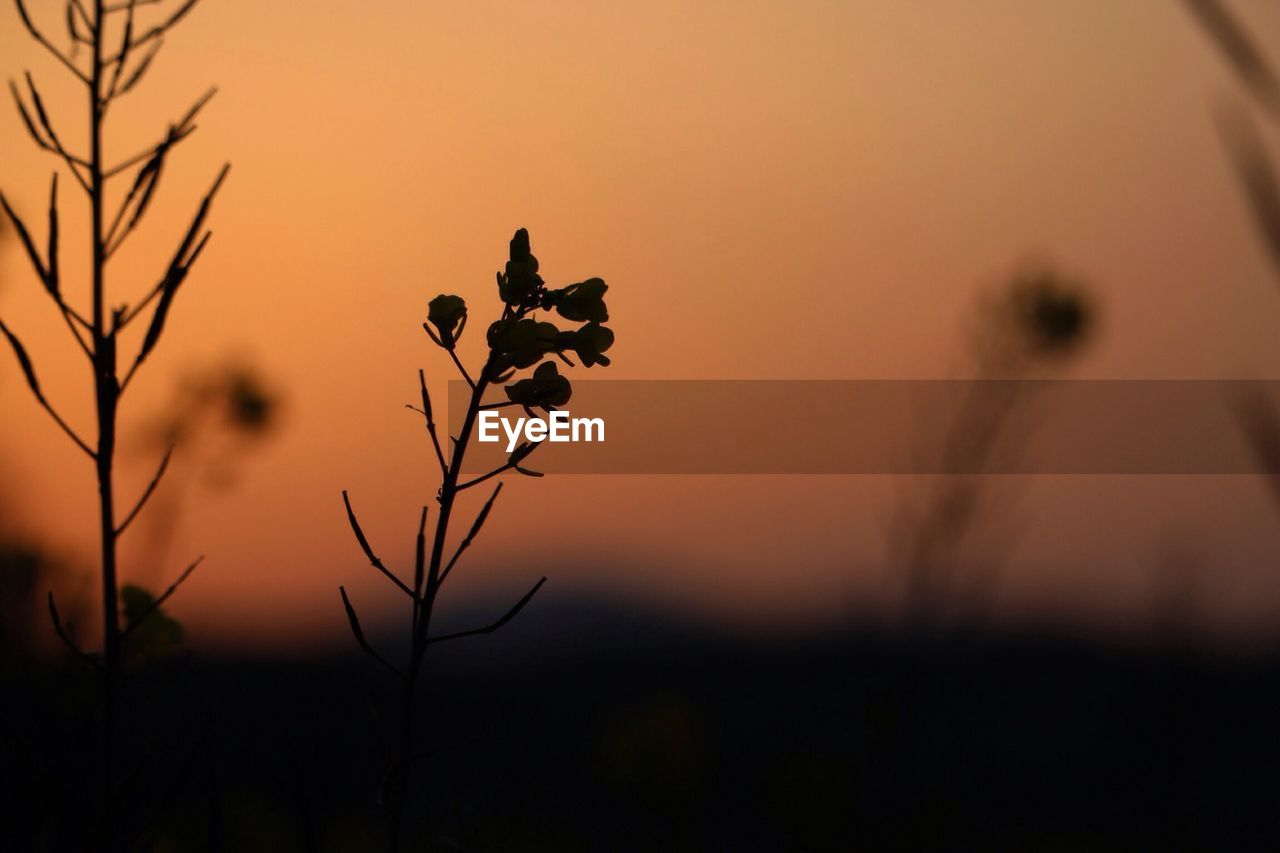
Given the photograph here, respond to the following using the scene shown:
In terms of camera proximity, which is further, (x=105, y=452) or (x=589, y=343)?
(x=589, y=343)

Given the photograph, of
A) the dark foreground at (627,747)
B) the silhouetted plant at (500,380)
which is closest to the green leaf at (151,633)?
the dark foreground at (627,747)

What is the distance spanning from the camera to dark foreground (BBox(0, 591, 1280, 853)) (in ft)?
4.41

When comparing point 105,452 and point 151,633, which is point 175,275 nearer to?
point 105,452

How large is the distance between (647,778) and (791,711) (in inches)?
103

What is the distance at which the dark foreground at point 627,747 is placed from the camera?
1.34 meters

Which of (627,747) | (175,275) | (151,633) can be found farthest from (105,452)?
(627,747)

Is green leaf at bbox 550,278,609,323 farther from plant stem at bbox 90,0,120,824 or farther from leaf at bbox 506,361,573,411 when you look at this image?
plant stem at bbox 90,0,120,824

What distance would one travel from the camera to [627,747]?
467 cm

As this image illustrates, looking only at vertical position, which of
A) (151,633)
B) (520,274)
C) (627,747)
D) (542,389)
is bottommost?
(627,747)

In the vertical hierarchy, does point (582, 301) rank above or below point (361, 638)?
A: above

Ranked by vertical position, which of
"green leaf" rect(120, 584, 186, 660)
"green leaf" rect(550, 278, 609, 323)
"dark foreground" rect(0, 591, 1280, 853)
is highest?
"green leaf" rect(550, 278, 609, 323)

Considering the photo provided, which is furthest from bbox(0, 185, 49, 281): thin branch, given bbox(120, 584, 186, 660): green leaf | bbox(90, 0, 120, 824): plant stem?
bbox(120, 584, 186, 660): green leaf

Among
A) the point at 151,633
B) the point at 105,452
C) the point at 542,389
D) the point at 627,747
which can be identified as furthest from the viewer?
the point at 627,747

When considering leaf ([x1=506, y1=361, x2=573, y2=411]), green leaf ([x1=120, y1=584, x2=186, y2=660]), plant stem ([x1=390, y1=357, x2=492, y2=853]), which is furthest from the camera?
green leaf ([x1=120, y1=584, x2=186, y2=660])
